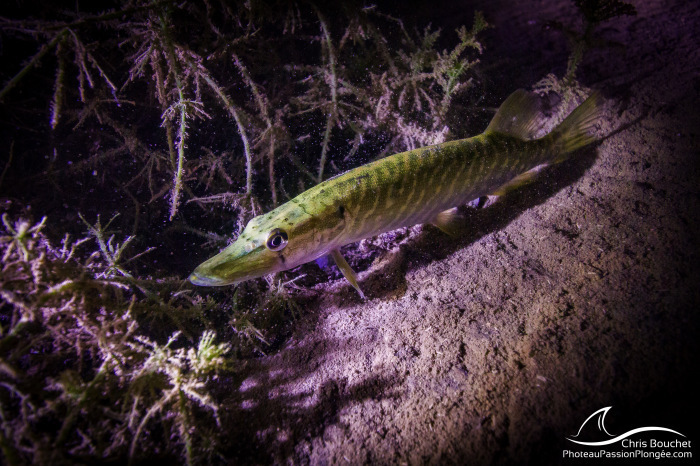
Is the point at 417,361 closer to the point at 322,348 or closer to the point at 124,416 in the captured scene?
the point at 322,348

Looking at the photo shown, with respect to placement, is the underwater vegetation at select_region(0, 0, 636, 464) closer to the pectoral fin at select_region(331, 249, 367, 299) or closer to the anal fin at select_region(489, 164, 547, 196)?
the pectoral fin at select_region(331, 249, 367, 299)

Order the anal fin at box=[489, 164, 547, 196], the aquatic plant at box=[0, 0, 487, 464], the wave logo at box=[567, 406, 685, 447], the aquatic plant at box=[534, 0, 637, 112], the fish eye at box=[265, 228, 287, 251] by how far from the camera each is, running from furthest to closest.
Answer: the aquatic plant at box=[534, 0, 637, 112]
the anal fin at box=[489, 164, 547, 196]
the fish eye at box=[265, 228, 287, 251]
the aquatic plant at box=[0, 0, 487, 464]
the wave logo at box=[567, 406, 685, 447]

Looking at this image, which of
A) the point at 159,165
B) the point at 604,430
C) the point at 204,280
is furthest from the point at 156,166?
the point at 604,430

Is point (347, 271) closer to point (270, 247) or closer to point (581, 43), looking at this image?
point (270, 247)

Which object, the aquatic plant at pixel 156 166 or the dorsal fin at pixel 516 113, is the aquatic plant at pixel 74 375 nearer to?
the aquatic plant at pixel 156 166

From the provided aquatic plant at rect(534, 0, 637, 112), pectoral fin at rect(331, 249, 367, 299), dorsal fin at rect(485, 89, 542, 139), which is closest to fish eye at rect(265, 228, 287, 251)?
pectoral fin at rect(331, 249, 367, 299)

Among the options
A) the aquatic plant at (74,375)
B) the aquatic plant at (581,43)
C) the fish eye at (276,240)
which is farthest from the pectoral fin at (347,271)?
the aquatic plant at (581,43)

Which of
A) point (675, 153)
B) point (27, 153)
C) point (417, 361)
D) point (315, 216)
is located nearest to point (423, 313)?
point (417, 361)
